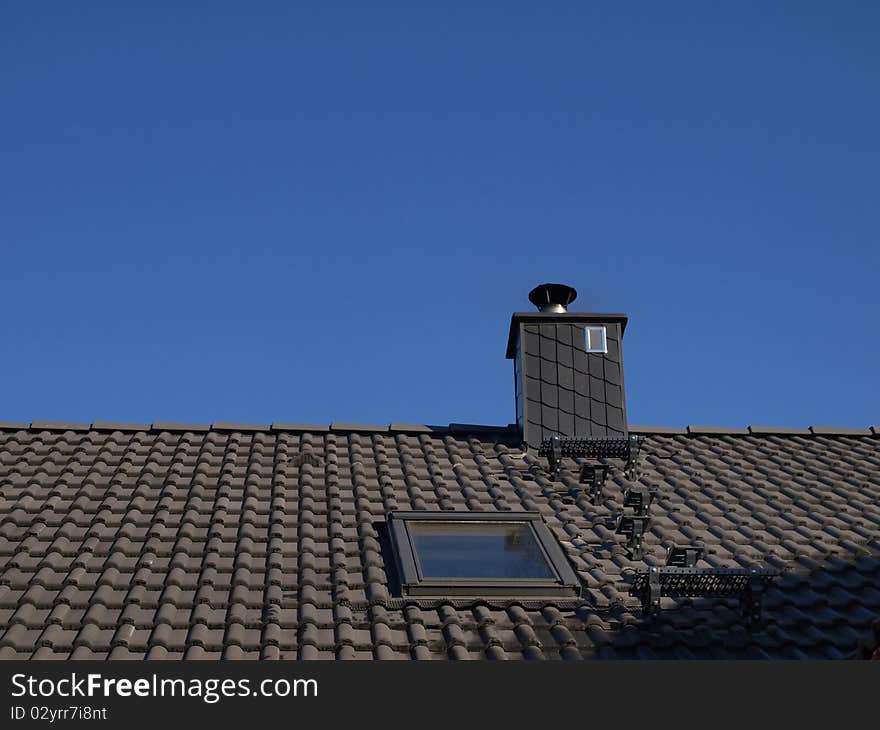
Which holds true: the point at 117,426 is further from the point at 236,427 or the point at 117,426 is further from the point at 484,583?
the point at 484,583

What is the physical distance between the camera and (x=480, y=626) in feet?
28.7

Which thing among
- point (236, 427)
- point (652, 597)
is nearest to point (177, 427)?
point (236, 427)

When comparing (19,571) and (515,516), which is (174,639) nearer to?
(19,571)

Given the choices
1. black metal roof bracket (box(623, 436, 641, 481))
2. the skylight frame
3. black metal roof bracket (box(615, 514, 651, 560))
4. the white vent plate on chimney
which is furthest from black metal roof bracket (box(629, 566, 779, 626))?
the white vent plate on chimney

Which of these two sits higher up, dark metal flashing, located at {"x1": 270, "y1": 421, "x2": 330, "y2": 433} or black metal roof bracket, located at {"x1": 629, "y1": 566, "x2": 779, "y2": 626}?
dark metal flashing, located at {"x1": 270, "y1": 421, "x2": 330, "y2": 433}

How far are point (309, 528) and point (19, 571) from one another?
216 centimetres

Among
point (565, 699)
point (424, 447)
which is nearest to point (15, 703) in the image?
point (565, 699)

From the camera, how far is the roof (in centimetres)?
852

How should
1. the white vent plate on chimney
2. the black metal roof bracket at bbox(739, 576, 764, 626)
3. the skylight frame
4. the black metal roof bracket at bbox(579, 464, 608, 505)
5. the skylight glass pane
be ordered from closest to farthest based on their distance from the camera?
the black metal roof bracket at bbox(739, 576, 764, 626)
the skylight frame
the skylight glass pane
the black metal roof bracket at bbox(579, 464, 608, 505)
the white vent plate on chimney

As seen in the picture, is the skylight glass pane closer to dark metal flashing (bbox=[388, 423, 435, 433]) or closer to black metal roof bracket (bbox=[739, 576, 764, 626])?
black metal roof bracket (bbox=[739, 576, 764, 626])

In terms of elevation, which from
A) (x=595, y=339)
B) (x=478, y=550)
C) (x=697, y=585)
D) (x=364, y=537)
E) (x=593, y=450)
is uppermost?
(x=595, y=339)

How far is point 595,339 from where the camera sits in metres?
14.4

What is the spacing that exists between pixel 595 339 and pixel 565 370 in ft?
1.85

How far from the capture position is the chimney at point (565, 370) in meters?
13.7
